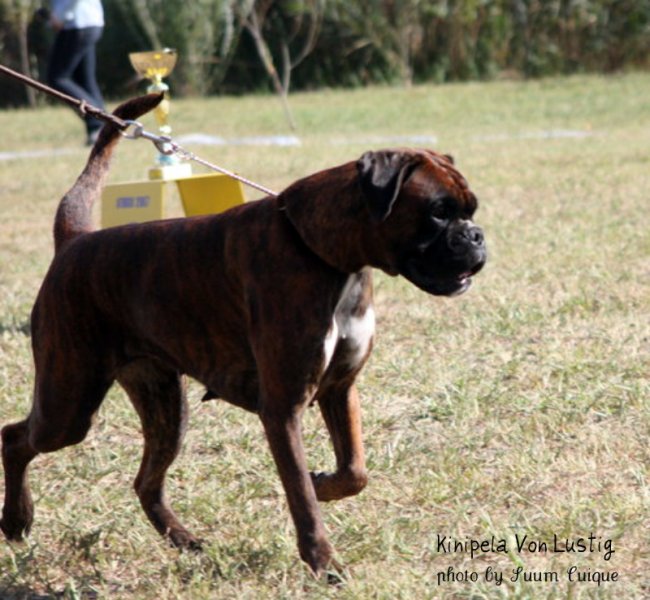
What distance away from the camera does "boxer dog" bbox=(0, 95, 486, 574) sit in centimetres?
346

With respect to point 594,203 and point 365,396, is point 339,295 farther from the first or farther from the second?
point 594,203

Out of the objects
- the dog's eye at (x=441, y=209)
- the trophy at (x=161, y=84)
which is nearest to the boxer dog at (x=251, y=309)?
the dog's eye at (x=441, y=209)

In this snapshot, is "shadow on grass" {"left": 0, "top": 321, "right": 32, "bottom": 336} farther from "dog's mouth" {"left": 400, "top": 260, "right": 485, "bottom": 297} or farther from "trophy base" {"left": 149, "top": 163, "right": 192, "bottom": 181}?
"dog's mouth" {"left": 400, "top": 260, "right": 485, "bottom": 297}

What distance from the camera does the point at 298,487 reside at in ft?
11.4

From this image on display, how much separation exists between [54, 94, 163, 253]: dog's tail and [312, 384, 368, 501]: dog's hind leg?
1.00 m

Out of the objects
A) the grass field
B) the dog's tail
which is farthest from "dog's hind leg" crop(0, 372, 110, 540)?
the dog's tail

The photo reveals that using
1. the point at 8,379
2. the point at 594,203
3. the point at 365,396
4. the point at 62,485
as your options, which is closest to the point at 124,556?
the point at 62,485

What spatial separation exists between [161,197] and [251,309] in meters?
3.23

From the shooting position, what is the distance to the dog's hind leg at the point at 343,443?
12.5ft

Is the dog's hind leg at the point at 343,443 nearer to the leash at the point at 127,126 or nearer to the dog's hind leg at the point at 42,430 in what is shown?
the dog's hind leg at the point at 42,430

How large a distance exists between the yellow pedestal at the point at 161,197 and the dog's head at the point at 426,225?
3019mm

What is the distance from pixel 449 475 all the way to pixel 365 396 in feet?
3.47

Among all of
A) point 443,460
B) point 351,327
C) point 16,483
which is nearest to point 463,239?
point 351,327

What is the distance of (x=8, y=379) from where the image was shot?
5.89 meters
